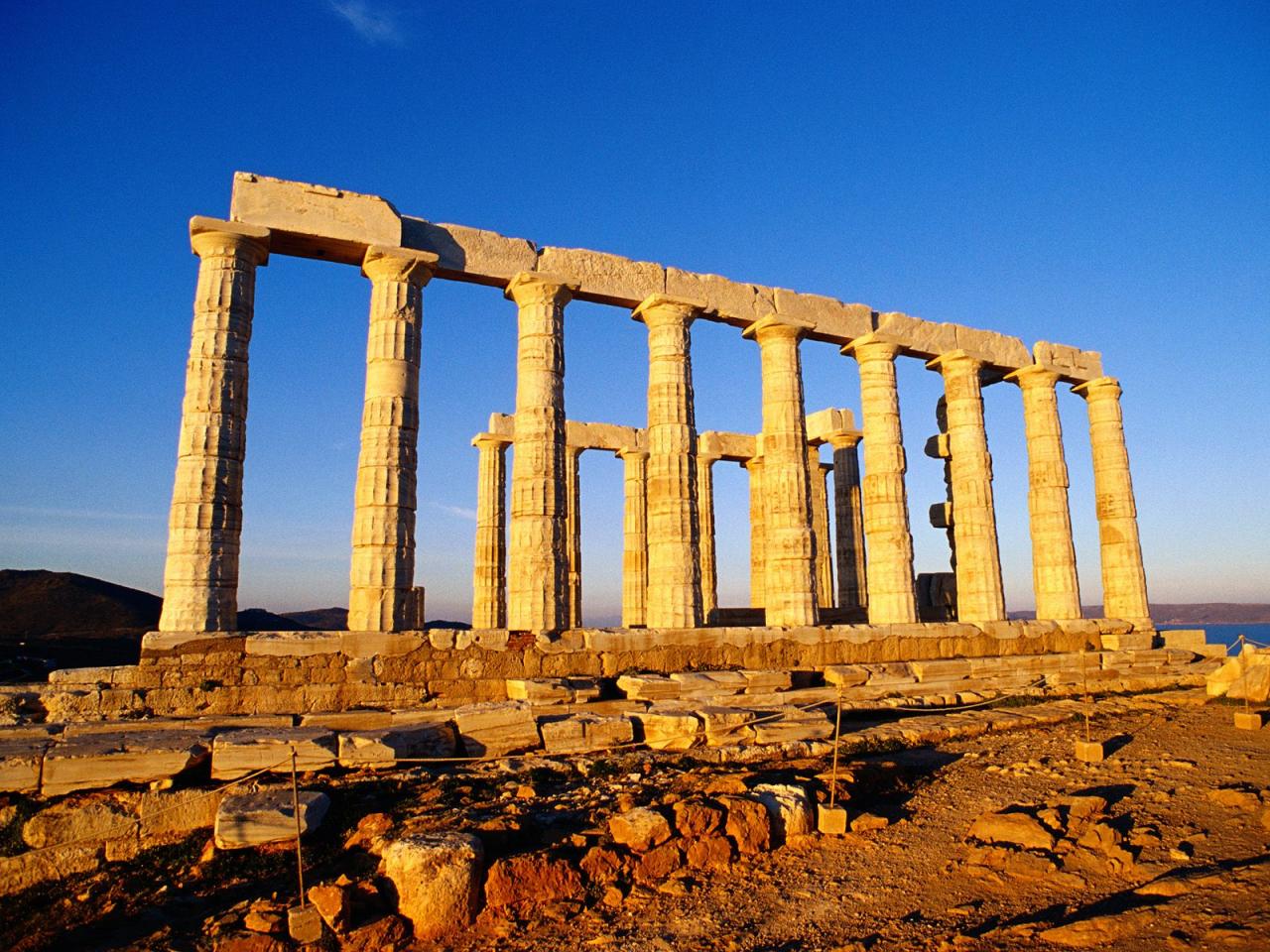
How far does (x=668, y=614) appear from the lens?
54.0 feet

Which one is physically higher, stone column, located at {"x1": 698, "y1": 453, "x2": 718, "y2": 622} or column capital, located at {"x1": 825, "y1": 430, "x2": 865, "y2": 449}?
column capital, located at {"x1": 825, "y1": 430, "x2": 865, "y2": 449}

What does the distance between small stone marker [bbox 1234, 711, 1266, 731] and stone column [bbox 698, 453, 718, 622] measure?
1664cm

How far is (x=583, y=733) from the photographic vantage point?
10.3m

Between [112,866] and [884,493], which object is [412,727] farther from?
[884,493]

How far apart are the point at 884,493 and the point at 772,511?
305 cm

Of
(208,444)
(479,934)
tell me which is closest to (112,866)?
(479,934)

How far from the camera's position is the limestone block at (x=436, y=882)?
5.69 m

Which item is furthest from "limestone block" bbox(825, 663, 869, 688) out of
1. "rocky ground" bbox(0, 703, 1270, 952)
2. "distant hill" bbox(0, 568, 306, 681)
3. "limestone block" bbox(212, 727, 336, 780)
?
"distant hill" bbox(0, 568, 306, 681)

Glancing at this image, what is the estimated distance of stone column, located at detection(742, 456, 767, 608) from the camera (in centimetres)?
2819

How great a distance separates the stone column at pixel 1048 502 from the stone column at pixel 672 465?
10.5m

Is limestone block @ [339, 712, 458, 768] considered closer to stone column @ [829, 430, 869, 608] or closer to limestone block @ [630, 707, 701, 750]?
limestone block @ [630, 707, 701, 750]

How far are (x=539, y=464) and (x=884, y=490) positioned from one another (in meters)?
8.49

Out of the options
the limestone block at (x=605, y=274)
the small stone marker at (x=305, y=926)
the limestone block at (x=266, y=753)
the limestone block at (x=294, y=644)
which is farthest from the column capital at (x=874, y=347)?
the small stone marker at (x=305, y=926)

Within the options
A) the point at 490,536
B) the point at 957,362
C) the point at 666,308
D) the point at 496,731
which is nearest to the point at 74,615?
the point at 490,536
